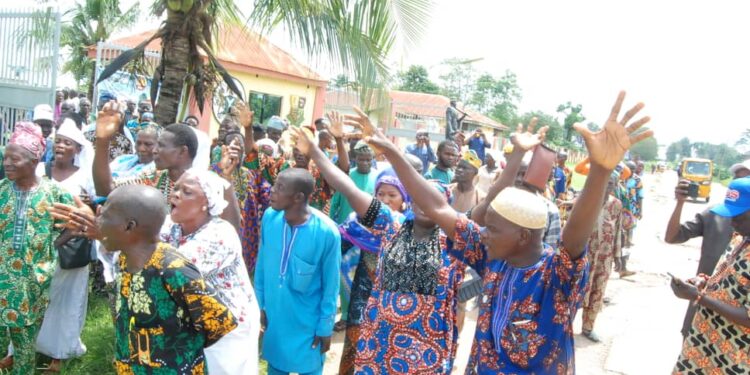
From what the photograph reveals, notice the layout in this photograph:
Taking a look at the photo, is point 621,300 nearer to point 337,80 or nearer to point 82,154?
point 337,80

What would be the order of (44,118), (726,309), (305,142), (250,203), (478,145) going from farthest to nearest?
(478,145) < (44,118) < (250,203) < (305,142) < (726,309)

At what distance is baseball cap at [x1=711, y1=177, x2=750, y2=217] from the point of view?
10.5 feet

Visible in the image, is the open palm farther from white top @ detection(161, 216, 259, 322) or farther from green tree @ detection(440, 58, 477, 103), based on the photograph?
green tree @ detection(440, 58, 477, 103)

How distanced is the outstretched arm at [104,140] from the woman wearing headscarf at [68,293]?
19.5 inches

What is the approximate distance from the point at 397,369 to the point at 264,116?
20.6m

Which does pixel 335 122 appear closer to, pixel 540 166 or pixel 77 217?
pixel 540 166

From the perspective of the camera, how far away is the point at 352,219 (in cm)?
417

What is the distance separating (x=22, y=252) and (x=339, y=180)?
2.10 meters

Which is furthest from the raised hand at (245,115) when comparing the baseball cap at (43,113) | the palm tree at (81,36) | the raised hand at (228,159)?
the palm tree at (81,36)

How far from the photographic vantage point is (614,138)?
6.98 ft

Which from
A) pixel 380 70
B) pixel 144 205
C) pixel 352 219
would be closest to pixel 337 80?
pixel 380 70

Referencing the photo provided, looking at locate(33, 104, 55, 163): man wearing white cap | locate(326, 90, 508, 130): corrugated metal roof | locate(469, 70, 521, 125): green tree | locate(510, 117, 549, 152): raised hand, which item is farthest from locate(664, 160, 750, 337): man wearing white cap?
locate(469, 70, 521, 125): green tree

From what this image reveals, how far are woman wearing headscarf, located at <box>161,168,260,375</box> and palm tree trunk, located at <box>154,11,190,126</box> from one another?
11.0 ft

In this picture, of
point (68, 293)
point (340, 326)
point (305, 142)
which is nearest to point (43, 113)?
point (68, 293)
